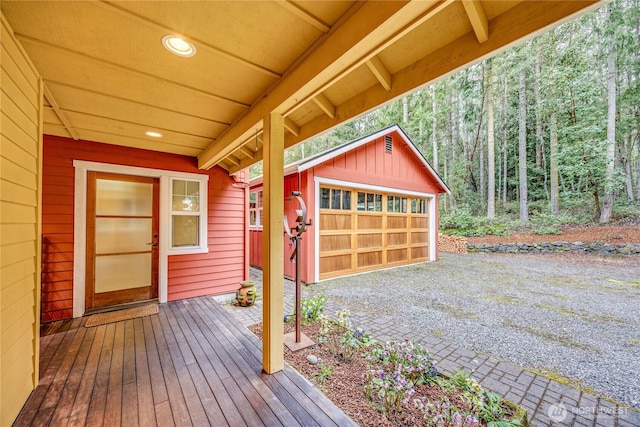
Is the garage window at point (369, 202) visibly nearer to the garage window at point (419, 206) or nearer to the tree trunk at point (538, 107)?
the garage window at point (419, 206)

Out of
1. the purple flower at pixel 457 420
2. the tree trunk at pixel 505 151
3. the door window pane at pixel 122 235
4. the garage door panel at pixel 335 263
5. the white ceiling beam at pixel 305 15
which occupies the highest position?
the tree trunk at pixel 505 151

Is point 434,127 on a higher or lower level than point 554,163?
higher

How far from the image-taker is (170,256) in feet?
13.0

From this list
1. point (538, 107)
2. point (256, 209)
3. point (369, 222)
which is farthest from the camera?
point (538, 107)

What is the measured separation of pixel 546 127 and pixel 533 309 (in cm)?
1593

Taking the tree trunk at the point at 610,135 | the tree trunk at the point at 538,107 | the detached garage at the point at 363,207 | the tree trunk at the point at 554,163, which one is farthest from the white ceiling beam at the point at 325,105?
the tree trunk at the point at 538,107

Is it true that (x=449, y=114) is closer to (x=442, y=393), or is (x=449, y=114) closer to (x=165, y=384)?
(x=442, y=393)

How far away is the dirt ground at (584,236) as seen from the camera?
329 inches

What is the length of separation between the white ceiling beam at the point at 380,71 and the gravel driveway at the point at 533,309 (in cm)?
282

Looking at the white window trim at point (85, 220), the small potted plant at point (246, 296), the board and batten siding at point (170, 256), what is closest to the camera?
the board and batten siding at point (170, 256)

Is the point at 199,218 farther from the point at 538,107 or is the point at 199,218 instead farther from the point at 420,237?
the point at 538,107

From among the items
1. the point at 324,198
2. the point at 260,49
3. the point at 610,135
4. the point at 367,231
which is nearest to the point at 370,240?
the point at 367,231

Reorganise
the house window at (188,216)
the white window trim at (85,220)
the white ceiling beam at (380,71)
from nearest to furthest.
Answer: the white ceiling beam at (380,71)
the white window trim at (85,220)
the house window at (188,216)

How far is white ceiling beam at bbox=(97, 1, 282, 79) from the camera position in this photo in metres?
1.33
